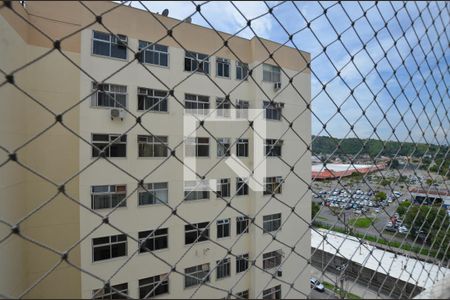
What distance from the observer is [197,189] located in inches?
94.0

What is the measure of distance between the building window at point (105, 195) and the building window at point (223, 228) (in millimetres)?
976

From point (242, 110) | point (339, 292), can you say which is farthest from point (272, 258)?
point (339, 292)

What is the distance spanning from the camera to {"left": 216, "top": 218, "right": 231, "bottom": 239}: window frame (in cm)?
248

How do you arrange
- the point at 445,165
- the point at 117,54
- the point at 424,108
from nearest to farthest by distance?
the point at 424,108, the point at 445,165, the point at 117,54

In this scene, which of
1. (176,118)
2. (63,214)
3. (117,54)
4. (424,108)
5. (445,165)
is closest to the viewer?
(424,108)

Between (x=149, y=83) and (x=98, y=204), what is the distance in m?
0.94

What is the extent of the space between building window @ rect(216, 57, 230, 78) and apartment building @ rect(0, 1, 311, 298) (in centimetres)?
1

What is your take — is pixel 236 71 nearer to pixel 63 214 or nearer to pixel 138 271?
pixel 63 214

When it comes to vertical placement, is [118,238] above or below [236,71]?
below

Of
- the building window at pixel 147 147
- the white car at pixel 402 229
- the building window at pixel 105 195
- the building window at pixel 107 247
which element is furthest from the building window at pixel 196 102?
the white car at pixel 402 229

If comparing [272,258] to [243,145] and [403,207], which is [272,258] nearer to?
[243,145]

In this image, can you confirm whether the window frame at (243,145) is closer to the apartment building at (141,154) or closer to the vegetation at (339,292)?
the apartment building at (141,154)

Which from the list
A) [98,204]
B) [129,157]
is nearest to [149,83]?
[129,157]

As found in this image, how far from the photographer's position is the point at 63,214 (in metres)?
1.44
